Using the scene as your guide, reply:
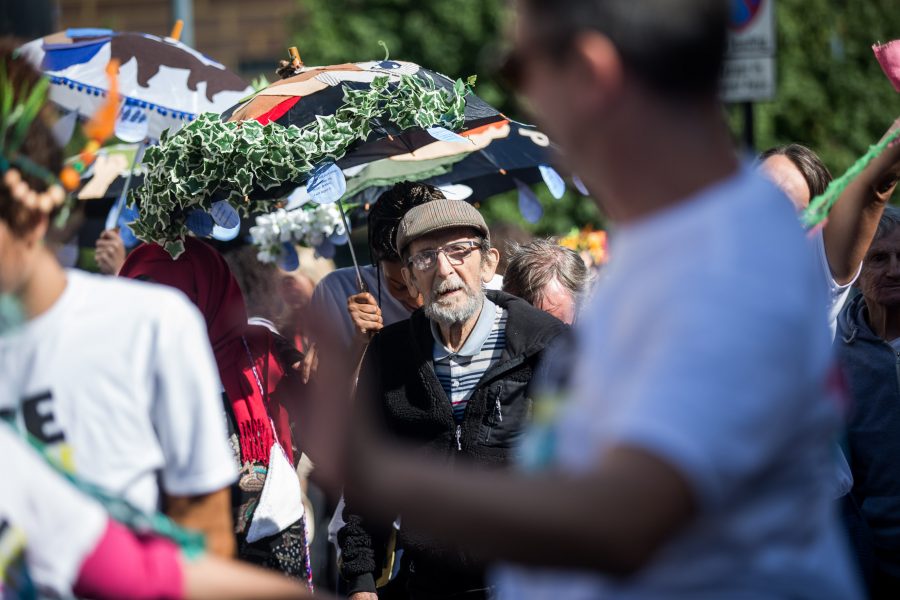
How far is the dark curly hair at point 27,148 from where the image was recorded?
1979mm

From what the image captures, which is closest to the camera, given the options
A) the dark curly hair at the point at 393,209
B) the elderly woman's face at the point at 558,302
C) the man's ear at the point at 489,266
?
the man's ear at the point at 489,266

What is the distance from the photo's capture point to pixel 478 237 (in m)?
4.37

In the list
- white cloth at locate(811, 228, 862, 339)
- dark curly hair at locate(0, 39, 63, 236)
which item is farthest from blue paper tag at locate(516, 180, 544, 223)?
dark curly hair at locate(0, 39, 63, 236)

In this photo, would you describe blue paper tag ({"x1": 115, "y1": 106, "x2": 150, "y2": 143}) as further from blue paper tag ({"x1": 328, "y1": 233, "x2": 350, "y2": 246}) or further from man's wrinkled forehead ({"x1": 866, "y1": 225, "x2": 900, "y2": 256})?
man's wrinkled forehead ({"x1": 866, "y1": 225, "x2": 900, "y2": 256})

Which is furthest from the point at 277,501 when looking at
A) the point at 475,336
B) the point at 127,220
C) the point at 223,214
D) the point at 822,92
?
the point at 822,92

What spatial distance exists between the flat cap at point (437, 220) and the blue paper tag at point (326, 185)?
330mm

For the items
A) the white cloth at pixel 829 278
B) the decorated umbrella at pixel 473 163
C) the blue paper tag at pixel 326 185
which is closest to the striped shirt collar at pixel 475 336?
the blue paper tag at pixel 326 185

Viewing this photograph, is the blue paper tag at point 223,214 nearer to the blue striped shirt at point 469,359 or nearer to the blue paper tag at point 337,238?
the blue striped shirt at point 469,359

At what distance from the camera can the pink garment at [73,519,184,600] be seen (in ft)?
5.51

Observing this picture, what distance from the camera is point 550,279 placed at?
5223mm

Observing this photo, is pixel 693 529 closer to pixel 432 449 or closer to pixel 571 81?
pixel 571 81

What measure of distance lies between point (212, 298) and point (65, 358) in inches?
106

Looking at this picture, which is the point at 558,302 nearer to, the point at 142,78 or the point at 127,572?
the point at 142,78

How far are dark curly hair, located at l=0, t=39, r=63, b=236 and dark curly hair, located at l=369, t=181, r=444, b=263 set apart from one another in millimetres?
2734
